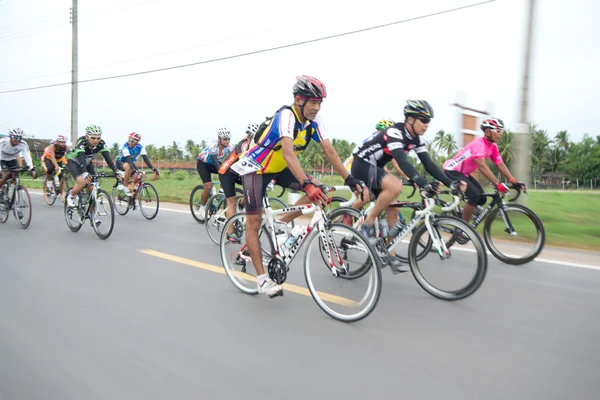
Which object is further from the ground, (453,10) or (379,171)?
(453,10)

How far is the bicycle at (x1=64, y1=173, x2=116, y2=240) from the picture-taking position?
24.5 feet

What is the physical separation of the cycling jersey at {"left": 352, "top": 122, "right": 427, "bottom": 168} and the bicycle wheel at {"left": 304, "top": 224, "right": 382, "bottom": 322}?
59.4 inches

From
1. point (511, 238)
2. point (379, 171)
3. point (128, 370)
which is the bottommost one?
point (128, 370)

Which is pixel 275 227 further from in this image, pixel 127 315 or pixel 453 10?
pixel 453 10

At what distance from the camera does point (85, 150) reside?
316 inches

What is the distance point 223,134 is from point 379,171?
3.78m

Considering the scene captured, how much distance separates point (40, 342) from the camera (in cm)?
330

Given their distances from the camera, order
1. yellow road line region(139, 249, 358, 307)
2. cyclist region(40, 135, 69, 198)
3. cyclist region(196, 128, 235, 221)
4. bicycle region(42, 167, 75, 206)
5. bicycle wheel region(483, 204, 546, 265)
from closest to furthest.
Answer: yellow road line region(139, 249, 358, 307) → bicycle wheel region(483, 204, 546, 265) → cyclist region(196, 128, 235, 221) → cyclist region(40, 135, 69, 198) → bicycle region(42, 167, 75, 206)

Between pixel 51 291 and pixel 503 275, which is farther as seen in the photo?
pixel 503 275

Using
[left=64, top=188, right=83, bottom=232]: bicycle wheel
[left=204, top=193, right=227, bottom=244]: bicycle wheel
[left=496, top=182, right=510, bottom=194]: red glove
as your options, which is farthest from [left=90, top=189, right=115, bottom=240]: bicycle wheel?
[left=496, top=182, right=510, bottom=194]: red glove

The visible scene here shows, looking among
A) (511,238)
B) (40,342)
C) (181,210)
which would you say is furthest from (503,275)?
(181,210)

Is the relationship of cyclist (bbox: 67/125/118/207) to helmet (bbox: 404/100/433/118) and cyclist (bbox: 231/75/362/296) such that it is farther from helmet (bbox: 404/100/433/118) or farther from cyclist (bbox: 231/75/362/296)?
helmet (bbox: 404/100/433/118)

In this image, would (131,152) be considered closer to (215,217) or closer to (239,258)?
(215,217)

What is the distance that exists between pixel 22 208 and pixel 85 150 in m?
1.77
